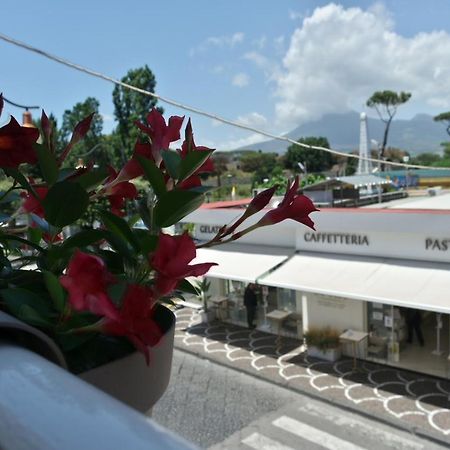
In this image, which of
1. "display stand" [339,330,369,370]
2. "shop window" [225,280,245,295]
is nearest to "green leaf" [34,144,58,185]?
"display stand" [339,330,369,370]

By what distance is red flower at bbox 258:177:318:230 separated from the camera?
684 mm

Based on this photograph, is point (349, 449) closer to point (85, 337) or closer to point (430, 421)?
point (430, 421)

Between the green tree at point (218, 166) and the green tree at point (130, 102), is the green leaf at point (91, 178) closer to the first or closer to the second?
the green tree at point (218, 166)

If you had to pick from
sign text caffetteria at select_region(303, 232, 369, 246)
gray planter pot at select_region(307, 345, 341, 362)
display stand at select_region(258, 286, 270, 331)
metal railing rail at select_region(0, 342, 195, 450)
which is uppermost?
metal railing rail at select_region(0, 342, 195, 450)

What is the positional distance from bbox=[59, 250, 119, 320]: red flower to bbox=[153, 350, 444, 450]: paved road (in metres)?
7.08

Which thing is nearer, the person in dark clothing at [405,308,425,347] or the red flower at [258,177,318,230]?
the red flower at [258,177,318,230]

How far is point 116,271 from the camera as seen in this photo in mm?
733

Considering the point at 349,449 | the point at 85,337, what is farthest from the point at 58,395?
the point at 349,449

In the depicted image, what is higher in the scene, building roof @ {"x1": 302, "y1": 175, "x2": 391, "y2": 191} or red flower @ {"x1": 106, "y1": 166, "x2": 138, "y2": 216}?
building roof @ {"x1": 302, "y1": 175, "x2": 391, "y2": 191}

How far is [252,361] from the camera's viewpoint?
37.6 feet

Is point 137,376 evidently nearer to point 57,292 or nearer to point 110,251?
point 57,292

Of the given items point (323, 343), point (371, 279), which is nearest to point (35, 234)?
point (371, 279)

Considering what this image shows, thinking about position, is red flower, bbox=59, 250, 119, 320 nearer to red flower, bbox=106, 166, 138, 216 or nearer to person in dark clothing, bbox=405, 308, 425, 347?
red flower, bbox=106, 166, 138, 216

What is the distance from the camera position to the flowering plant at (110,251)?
52 cm
